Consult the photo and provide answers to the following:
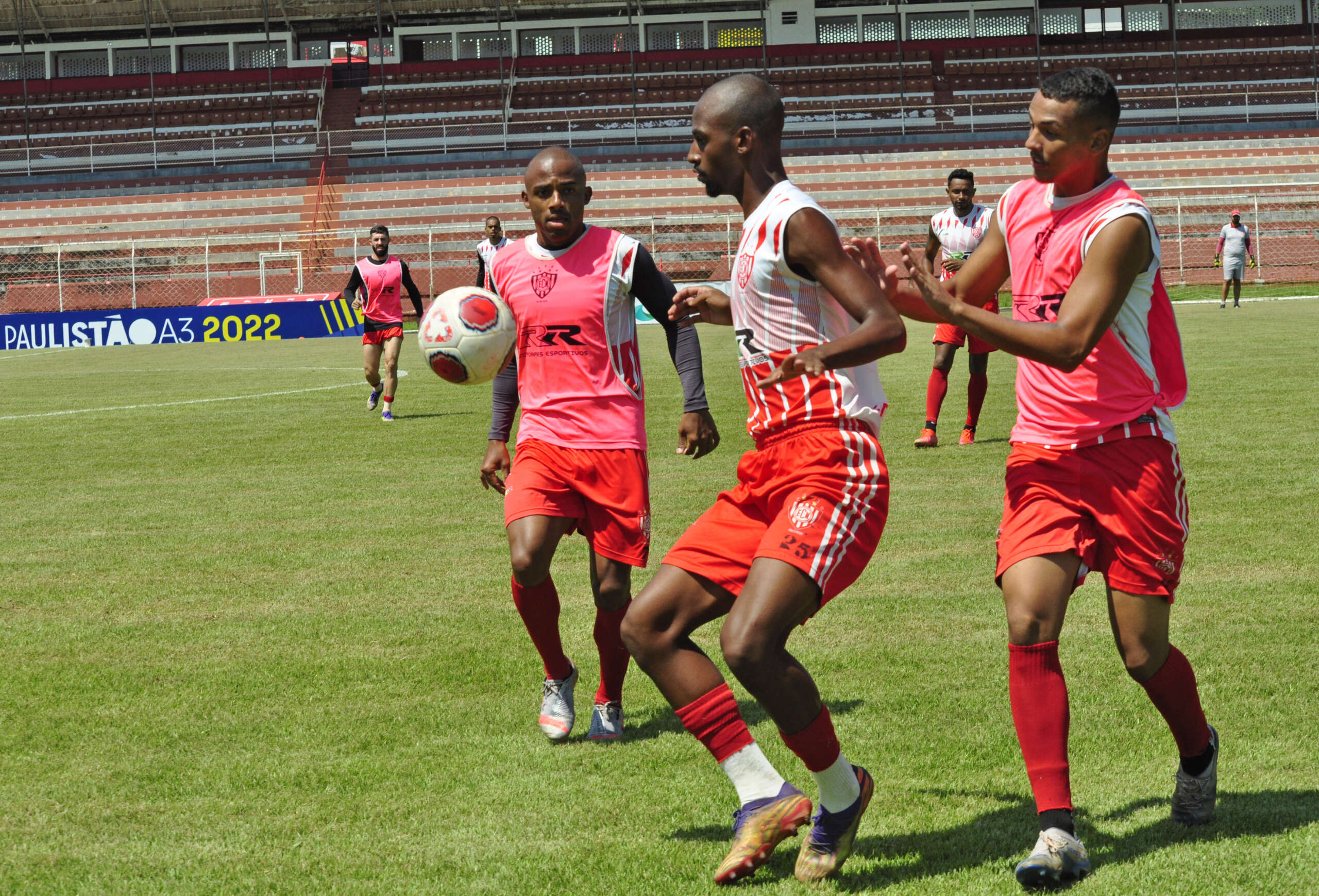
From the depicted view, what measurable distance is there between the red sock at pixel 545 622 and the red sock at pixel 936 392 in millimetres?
7343

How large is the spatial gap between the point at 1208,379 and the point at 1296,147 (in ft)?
99.7

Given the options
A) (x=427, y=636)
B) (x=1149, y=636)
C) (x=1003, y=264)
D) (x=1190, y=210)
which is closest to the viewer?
(x=1149, y=636)

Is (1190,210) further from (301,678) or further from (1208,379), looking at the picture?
(301,678)

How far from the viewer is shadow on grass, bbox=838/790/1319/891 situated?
3.68 meters

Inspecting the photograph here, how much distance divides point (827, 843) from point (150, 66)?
1937 inches

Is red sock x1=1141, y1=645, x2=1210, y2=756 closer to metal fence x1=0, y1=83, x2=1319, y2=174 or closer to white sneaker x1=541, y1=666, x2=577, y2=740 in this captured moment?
white sneaker x1=541, y1=666, x2=577, y2=740

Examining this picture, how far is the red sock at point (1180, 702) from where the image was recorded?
3852 millimetres

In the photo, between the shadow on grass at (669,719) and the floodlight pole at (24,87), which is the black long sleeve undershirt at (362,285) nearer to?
the shadow on grass at (669,719)

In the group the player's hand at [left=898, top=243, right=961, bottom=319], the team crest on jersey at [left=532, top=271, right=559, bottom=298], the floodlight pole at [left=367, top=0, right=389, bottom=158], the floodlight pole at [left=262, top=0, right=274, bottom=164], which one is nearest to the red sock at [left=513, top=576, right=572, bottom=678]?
the team crest on jersey at [left=532, top=271, right=559, bottom=298]

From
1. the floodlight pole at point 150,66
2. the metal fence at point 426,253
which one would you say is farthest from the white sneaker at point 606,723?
the floodlight pole at point 150,66

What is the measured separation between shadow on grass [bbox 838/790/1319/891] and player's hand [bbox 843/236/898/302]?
154 cm

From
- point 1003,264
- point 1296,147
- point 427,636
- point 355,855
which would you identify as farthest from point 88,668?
point 1296,147

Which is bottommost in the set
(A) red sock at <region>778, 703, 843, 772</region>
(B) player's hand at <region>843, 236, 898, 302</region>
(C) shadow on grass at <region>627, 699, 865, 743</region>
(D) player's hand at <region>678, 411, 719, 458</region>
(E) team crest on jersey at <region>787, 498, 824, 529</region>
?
(C) shadow on grass at <region>627, 699, 865, 743</region>

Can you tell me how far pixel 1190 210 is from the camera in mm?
39469
